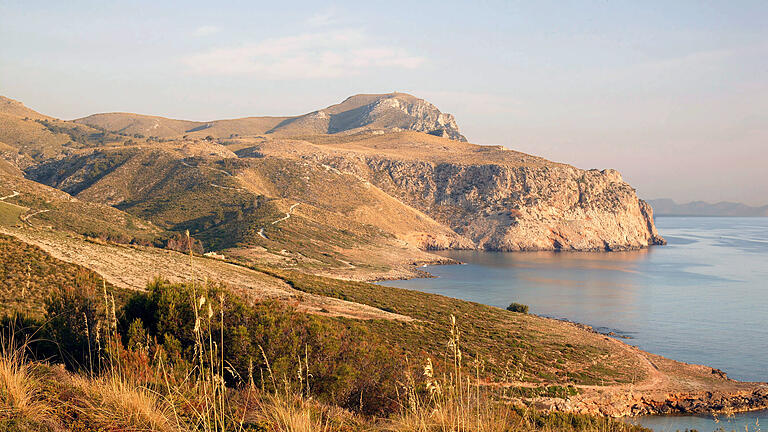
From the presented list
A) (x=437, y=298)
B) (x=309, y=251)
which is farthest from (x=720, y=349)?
(x=309, y=251)

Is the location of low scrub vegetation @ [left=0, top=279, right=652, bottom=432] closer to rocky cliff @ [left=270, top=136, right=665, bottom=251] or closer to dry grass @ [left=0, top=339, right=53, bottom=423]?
dry grass @ [left=0, top=339, right=53, bottom=423]

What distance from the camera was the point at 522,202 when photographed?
136m

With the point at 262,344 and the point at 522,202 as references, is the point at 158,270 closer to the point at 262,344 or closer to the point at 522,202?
the point at 262,344

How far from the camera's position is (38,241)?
93.2 feet

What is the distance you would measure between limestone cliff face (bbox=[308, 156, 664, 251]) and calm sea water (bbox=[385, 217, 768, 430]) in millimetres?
9335

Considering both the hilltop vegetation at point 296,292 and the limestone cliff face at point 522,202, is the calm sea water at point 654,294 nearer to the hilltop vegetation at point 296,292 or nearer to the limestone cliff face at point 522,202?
the hilltop vegetation at point 296,292

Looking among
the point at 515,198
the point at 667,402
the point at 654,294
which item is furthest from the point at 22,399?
the point at 515,198

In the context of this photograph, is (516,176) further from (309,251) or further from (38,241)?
(38,241)

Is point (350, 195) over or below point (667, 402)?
over

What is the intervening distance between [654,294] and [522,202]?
207 ft

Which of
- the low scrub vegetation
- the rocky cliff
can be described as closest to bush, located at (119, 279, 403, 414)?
the low scrub vegetation

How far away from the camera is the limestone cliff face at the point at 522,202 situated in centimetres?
13512

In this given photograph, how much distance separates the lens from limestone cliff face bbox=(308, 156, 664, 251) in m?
135

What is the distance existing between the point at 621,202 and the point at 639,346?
11354 centimetres
